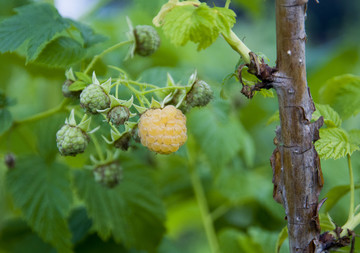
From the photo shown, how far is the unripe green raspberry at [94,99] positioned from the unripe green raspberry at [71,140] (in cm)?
5

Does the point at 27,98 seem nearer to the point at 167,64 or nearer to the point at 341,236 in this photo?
the point at 167,64

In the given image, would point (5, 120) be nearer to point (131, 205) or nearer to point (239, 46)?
point (131, 205)

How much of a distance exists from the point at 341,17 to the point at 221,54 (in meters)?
5.75

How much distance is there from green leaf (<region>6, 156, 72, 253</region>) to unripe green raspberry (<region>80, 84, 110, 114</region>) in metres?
0.33

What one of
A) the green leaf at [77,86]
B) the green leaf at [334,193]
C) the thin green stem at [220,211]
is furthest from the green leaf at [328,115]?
the thin green stem at [220,211]

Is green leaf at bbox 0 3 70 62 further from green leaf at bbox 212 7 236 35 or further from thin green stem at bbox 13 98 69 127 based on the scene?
green leaf at bbox 212 7 236 35

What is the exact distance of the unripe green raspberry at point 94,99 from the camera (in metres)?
→ 0.59

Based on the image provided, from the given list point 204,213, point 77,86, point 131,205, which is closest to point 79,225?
point 131,205

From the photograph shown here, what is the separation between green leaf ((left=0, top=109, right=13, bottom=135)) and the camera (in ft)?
2.62

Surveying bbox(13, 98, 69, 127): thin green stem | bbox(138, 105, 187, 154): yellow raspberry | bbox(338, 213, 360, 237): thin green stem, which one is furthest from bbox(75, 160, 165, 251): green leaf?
bbox(338, 213, 360, 237): thin green stem

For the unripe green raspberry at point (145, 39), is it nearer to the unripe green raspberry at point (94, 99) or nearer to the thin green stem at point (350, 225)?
the unripe green raspberry at point (94, 99)

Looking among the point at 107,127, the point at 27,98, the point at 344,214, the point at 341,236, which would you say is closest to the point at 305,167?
the point at 341,236

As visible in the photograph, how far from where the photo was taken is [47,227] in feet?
2.80

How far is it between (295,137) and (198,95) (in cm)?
17
